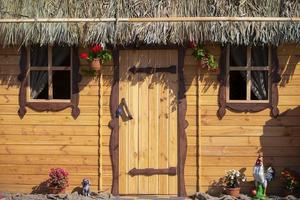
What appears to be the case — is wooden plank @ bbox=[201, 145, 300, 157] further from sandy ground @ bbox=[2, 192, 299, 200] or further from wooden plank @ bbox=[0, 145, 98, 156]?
wooden plank @ bbox=[0, 145, 98, 156]

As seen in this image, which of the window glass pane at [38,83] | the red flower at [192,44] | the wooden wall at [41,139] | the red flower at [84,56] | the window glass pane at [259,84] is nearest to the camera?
the red flower at [192,44]

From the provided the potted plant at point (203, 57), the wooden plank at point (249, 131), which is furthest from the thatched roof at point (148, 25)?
the wooden plank at point (249, 131)

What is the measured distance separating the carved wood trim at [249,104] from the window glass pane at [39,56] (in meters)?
2.91

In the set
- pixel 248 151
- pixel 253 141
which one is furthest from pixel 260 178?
pixel 253 141

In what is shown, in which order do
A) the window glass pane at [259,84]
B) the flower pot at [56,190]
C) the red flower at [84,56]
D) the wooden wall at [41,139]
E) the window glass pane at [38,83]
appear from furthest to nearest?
the window glass pane at [38,83]
the wooden wall at [41,139]
the window glass pane at [259,84]
the flower pot at [56,190]
the red flower at [84,56]

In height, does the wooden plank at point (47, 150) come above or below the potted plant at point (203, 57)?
below

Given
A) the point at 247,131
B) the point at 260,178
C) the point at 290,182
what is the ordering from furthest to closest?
the point at 247,131 < the point at 290,182 < the point at 260,178

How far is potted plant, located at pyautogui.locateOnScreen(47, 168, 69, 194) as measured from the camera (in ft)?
34.4

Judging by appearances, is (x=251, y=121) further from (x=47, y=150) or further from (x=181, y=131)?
(x=47, y=150)

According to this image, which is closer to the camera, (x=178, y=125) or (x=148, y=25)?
(x=148, y=25)

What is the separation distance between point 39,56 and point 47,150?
5.17 feet

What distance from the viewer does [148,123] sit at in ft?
35.1

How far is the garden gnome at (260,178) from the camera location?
33.5 feet

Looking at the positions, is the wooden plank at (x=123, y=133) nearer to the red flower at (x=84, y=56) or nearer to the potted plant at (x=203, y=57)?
the red flower at (x=84, y=56)
